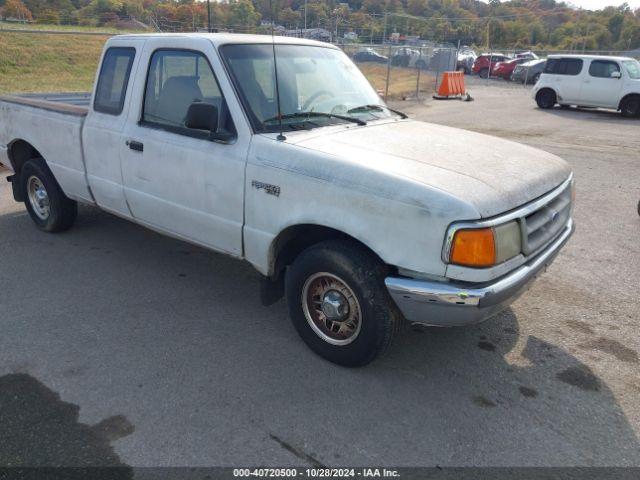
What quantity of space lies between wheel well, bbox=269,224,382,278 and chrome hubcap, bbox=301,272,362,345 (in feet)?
0.91

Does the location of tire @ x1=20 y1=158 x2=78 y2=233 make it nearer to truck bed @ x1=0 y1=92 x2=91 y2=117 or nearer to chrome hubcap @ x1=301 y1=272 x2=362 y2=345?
truck bed @ x1=0 y1=92 x2=91 y2=117

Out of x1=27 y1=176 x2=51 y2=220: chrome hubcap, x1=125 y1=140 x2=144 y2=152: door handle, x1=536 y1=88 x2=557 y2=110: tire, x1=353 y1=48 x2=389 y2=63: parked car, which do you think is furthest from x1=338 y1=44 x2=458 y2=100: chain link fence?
x1=125 y1=140 x2=144 y2=152: door handle

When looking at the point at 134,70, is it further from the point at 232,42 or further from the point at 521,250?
the point at 521,250

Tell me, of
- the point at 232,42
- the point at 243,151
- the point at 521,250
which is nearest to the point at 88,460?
the point at 243,151

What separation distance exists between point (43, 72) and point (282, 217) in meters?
22.0

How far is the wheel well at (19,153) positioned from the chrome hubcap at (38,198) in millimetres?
290

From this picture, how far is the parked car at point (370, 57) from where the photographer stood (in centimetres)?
2208

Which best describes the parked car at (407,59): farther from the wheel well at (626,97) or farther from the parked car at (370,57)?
the wheel well at (626,97)

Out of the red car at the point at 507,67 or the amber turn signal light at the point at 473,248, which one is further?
the red car at the point at 507,67

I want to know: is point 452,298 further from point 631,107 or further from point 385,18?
point 385,18

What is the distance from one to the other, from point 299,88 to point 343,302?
1633mm

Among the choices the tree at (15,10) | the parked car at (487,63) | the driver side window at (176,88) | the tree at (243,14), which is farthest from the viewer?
the parked car at (487,63)

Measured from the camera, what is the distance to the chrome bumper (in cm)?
279

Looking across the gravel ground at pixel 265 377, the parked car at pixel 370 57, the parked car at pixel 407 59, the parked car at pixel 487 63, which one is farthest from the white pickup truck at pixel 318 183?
the parked car at pixel 487 63
